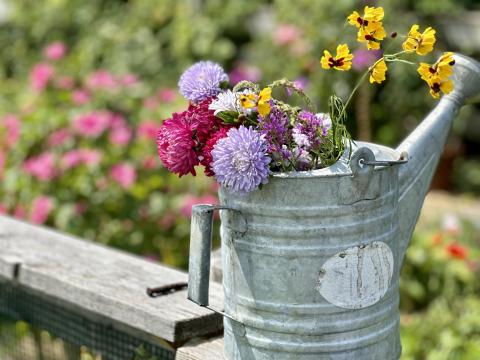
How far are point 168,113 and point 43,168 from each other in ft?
2.49

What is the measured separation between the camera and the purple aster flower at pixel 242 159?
4.74ft

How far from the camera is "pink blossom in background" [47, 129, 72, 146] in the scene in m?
3.56

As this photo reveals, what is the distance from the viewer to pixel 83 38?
6.11 meters

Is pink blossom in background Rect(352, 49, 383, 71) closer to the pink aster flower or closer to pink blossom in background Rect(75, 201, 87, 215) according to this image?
pink blossom in background Rect(75, 201, 87, 215)

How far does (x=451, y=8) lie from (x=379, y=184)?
3.68m

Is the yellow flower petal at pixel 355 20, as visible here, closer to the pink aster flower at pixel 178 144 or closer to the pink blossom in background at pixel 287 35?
the pink aster flower at pixel 178 144

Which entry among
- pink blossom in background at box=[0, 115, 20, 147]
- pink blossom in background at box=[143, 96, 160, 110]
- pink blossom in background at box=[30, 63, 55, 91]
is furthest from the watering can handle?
pink blossom in background at box=[30, 63, 55, 91]

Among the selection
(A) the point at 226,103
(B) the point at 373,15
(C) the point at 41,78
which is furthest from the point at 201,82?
(C) the point at 41,78

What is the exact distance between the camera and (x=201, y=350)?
1885mm

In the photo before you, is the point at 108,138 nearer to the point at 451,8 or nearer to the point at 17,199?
the point at 17,199

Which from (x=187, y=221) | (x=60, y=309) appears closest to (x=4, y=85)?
(x=187, y=221)

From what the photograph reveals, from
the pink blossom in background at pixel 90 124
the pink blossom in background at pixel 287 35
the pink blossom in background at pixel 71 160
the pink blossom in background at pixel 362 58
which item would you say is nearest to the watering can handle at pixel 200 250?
the pink blossom in background at pixel 71 160

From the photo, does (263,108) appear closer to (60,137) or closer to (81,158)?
(81,158)

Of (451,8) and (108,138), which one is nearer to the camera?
(108,138)
